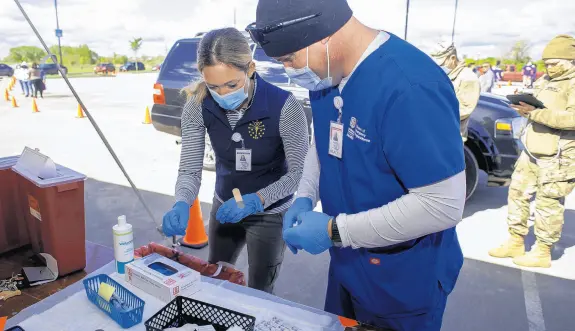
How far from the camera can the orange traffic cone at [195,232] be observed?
11.5 ft

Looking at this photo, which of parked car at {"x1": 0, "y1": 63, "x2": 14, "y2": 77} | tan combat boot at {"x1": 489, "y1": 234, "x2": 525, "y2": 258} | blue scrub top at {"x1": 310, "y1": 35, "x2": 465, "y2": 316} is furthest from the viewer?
parked car at {"x1": 0, "y1": 63, "x2": 14, "y2": 77}

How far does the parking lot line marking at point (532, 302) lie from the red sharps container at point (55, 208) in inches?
100

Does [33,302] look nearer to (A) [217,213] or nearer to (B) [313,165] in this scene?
(A) [217,213]

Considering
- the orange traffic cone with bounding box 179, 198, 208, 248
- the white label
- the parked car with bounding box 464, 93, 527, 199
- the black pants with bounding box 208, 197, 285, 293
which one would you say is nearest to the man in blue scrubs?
the black pants with bounding box 208, 197, 285, 293

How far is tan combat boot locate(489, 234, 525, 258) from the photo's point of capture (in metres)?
3.42

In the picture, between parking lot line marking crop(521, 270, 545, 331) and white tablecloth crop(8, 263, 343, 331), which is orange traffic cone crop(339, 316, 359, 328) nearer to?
white tablecloth crop(8, 263, 343, 331)

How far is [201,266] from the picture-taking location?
1.51 metres

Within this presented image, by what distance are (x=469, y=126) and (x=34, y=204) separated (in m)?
Result: 4.00

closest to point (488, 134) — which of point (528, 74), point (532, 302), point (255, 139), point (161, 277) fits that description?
point (532, 302)

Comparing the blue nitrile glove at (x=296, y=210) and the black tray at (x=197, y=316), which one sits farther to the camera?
the blue nitrile glove at (x=296, y=210)

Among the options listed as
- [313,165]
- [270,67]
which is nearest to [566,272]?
[313,165]

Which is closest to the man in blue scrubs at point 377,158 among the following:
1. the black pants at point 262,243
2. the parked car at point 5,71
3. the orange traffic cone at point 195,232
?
the black pants at point 262,243

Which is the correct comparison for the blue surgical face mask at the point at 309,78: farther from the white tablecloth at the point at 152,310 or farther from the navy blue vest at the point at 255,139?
the white tablecloth at the point at 152,310

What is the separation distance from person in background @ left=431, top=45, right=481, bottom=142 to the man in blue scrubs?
2.78 m
